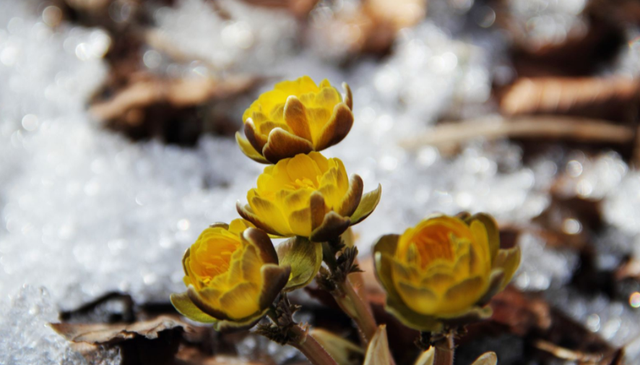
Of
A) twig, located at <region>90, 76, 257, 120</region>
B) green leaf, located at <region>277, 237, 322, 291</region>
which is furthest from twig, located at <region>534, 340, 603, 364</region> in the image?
twig, located at <region>90, 76, 257, 120</region>

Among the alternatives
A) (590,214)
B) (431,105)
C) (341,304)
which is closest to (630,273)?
(590,214)

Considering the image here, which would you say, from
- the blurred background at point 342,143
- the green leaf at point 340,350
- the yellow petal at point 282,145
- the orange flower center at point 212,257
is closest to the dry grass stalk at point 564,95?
the blurred background at point 342,143

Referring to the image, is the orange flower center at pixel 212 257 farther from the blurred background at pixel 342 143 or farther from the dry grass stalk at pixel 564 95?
→ the dry grass stalk at pixel 564 95

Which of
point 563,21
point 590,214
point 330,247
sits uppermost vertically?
point 563,21

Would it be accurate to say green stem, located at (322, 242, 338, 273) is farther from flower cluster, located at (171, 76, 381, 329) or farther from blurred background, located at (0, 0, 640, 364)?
blurred background, located at (0, 0, 640, 364)

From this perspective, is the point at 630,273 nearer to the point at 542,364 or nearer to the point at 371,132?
the point at 542,364

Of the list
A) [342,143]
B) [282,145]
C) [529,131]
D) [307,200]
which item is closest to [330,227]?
[307,200]
